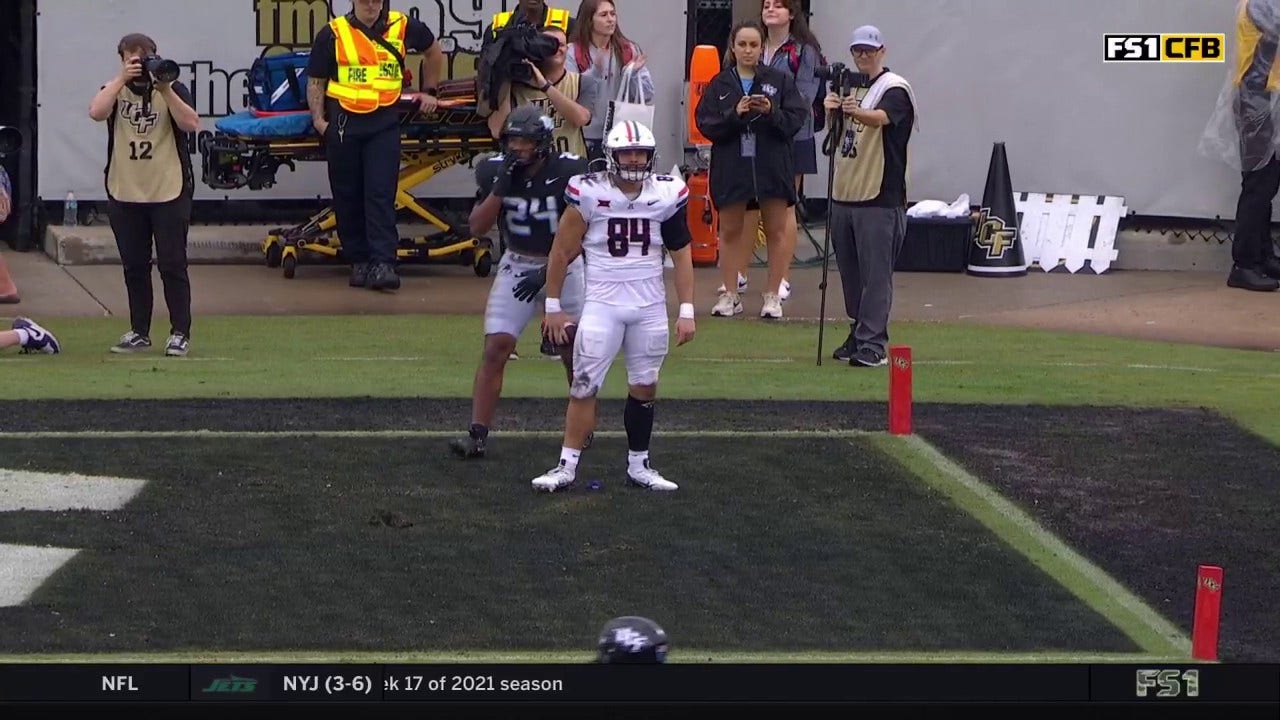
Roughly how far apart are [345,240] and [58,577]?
24.7 feet

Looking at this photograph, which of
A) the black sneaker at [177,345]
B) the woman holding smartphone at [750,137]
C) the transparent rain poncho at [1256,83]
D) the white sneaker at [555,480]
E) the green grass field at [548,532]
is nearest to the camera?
the green grass field at [548,532]

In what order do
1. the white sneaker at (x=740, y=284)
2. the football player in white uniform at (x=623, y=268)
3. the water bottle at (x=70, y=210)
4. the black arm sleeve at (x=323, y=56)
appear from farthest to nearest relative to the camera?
the water bottle at (x=70, y=210)
the black arm sleeve at (x=323, y=56)
the white sneaker at (x=740, y=284)
the football player in white uniform at (x=623, y=268)

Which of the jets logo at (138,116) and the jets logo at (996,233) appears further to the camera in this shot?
the jets logo at (996,233)

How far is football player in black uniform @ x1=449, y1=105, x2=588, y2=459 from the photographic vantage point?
32.2ft

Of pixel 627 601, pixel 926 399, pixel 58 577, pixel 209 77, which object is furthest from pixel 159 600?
pixel 209 77

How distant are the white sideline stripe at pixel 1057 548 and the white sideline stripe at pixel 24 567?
4262 mm

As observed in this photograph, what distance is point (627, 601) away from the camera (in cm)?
805

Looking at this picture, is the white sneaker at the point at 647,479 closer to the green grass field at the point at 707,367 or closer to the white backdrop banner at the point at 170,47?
the green grass field at the point at 707,367

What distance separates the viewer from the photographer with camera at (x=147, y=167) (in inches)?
484

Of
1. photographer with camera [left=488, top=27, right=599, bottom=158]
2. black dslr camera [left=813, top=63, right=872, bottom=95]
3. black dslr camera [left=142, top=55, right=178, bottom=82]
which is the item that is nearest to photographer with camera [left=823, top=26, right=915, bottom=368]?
black dslr camera [left=813, top=63, right=872, bottom=95]

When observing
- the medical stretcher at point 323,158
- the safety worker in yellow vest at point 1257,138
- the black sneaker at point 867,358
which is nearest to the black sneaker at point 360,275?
the medical stretcher at point 323,158
